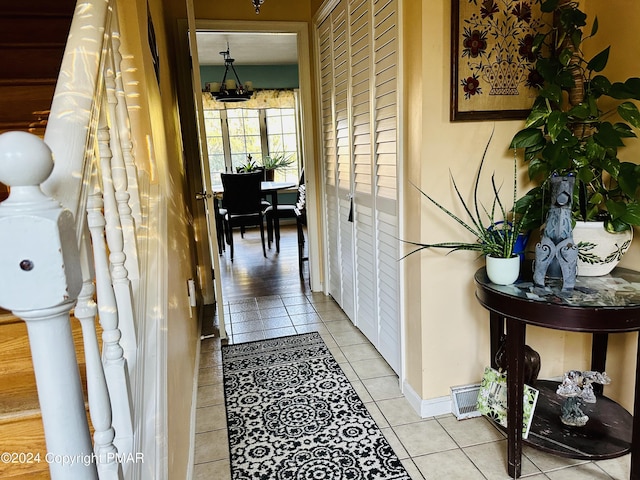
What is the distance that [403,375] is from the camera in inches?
86.4

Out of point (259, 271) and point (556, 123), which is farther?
point (259, 271)

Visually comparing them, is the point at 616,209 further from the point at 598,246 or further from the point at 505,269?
the point at 505,269

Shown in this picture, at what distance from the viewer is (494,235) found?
1682 millimetres

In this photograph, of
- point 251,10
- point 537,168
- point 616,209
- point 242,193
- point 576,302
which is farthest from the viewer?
point 242,193

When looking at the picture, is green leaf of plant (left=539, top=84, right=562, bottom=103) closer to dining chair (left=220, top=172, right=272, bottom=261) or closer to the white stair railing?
the white stair railing

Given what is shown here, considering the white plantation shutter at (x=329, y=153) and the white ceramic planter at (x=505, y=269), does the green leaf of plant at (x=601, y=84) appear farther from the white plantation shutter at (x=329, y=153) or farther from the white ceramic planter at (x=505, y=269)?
the white plantation shutter at (x=329, y=153)

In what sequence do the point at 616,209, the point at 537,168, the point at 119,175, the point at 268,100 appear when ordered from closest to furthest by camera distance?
the point at 119,175 → the point at 616,209 → the point at 537,168 → the point at 268,100

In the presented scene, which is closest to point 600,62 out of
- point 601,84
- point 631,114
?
point 601,84

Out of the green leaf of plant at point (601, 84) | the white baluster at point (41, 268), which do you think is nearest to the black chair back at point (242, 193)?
the green leaf of plant at point (601, 84)

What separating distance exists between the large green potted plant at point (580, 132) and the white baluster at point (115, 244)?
1459mm

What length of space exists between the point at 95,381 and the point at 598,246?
165 cm

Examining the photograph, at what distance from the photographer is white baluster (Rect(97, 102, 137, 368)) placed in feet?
2.96

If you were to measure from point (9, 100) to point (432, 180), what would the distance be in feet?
5.71

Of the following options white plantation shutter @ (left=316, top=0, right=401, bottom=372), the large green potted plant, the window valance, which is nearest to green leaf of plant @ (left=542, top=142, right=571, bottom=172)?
the large green potted plant
